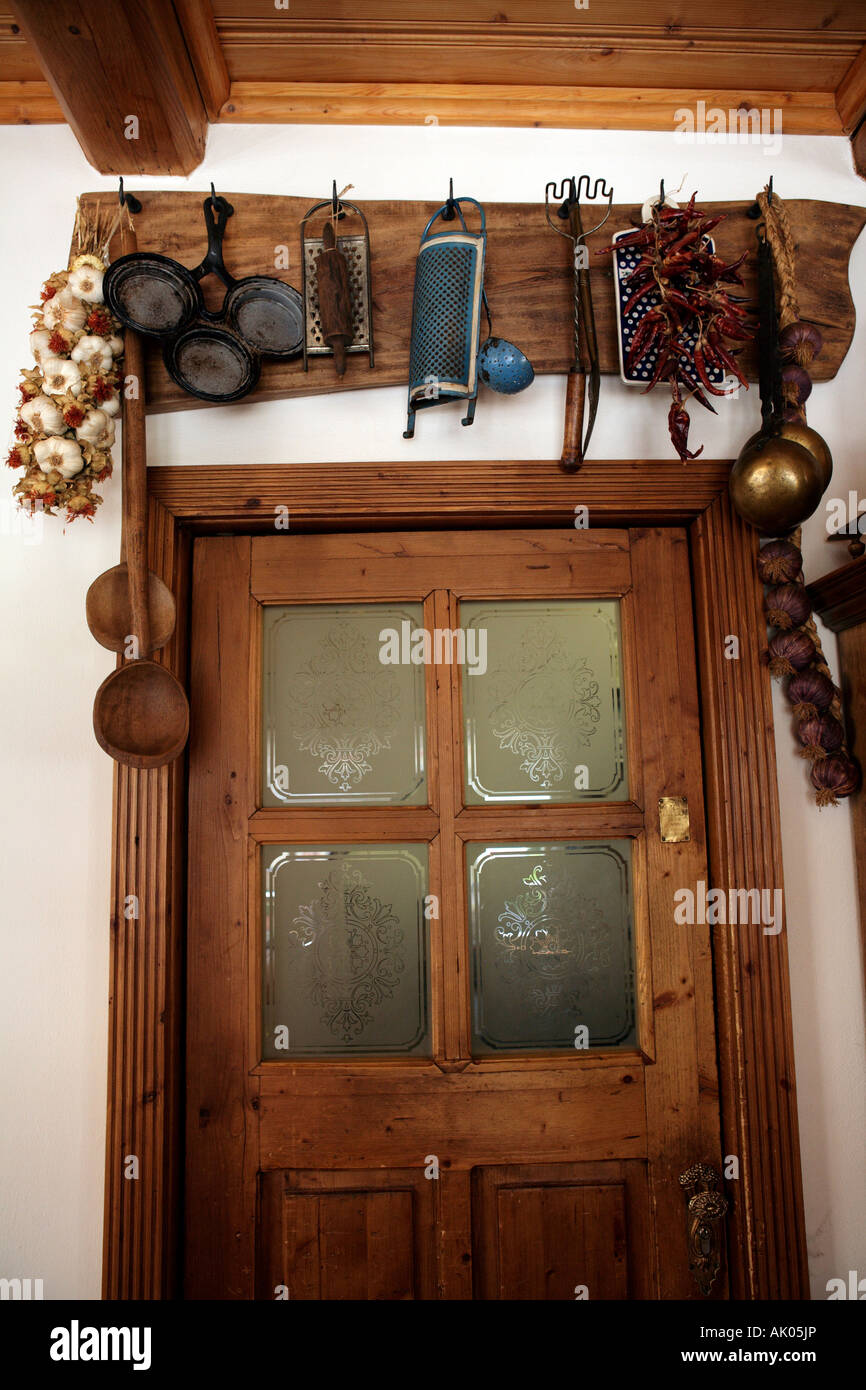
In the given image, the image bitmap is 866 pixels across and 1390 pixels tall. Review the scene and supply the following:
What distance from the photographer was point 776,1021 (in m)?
1.72

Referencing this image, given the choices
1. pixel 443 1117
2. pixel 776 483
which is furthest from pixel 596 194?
pixel 443 1117

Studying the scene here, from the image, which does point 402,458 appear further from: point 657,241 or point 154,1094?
point 154,1094

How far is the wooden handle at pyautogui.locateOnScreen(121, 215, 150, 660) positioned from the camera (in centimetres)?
166

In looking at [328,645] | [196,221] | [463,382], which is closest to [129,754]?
[328,645]

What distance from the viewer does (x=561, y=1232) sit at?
173cm

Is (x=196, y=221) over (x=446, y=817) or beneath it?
over

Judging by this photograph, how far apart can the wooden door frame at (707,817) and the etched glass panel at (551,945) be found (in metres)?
0.20

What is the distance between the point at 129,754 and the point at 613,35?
5.65 feet

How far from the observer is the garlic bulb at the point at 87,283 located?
1680 mm

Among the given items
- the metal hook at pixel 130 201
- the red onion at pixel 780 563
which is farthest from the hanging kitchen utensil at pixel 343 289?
the red onion at pixel 780 563

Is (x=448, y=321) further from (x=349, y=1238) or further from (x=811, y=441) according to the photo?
(x=349, y=1238)

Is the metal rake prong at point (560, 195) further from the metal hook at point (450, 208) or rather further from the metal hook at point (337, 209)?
the metal hook at point (337, 209)

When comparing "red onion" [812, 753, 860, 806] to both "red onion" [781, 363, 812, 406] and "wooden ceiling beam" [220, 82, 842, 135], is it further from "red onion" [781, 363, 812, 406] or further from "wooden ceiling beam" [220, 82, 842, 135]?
"wooden ceiling beam" [220, 82, 842, 135]

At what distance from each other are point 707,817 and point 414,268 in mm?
1276
